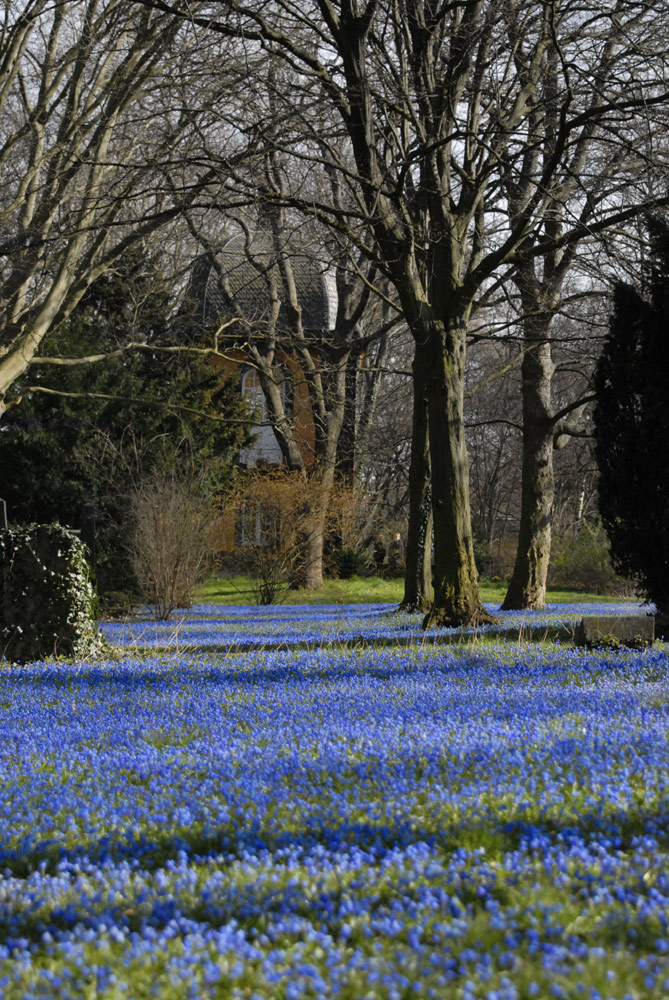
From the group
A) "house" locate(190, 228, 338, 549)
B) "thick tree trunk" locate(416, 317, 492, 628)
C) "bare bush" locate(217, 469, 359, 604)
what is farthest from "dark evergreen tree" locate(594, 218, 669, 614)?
"bare bush" locate(217, 469, 359, 604)

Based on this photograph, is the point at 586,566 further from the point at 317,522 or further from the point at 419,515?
the point at 419,515

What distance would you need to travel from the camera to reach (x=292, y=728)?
5875 millimetres

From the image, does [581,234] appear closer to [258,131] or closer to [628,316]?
[628,316]

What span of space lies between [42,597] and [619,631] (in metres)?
6.17

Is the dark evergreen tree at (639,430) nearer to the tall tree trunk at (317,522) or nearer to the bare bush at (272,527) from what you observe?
the bare bush at (272,527)

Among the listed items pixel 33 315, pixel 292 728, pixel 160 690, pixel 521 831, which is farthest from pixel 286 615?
pixel 521 831

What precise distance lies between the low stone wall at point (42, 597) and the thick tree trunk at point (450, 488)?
436cm

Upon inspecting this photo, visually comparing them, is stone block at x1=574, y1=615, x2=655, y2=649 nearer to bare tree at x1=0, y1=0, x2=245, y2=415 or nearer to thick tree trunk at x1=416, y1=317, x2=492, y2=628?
thick tree trunk at x1=416, y1=317, x2=492, y2=628

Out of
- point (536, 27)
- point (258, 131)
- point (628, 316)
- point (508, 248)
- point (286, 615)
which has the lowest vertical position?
point (286, 615)

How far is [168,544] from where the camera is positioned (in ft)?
63.2

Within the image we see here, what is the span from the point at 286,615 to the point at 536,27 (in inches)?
444

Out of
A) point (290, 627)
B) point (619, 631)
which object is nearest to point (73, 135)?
point (290, 627)

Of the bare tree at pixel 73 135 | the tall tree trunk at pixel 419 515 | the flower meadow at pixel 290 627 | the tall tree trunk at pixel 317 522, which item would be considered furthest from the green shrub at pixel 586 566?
the bare tree at pixel 73 135

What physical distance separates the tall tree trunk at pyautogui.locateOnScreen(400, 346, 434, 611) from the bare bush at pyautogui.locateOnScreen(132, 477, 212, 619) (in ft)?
16.5
